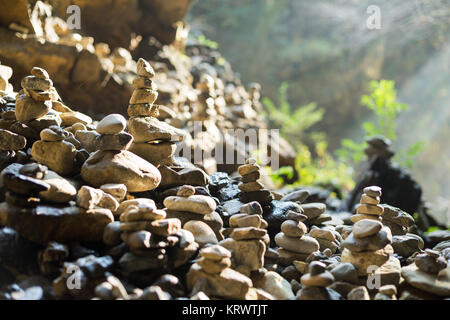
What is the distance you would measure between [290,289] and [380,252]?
834 millimetres

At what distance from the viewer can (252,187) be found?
4.02 metres

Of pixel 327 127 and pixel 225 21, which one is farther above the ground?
pixel 225 21

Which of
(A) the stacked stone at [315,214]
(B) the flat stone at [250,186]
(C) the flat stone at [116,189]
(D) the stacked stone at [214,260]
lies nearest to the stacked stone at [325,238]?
(A) the stacked stone at [315,214]

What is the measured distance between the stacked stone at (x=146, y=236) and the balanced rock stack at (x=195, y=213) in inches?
18.6

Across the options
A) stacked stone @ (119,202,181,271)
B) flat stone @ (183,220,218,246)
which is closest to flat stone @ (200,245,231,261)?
stacked stone @ (119,202,181,271)

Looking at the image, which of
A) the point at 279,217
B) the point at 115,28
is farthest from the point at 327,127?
the point at 279,217

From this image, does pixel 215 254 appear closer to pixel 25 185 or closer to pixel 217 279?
pixel 217 279

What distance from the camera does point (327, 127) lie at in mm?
17531

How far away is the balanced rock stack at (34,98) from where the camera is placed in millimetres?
3400

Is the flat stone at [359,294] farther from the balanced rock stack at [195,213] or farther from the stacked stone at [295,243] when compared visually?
the balanced rock stack at [195,213]

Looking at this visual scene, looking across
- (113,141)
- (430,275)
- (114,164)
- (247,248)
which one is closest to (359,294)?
(430,275)

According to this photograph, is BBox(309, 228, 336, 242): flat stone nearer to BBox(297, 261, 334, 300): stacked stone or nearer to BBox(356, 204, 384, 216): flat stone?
BBox(356, 204, 384, 216): flat stone

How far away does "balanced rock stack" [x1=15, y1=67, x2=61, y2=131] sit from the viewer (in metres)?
3.40
